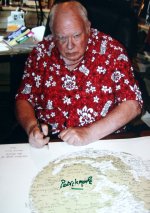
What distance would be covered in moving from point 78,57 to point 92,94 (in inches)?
7.8

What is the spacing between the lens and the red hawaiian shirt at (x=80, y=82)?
1426mm

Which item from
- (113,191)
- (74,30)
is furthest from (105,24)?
(113,191)

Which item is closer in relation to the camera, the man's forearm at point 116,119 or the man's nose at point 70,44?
the man's forearm at point 116,119

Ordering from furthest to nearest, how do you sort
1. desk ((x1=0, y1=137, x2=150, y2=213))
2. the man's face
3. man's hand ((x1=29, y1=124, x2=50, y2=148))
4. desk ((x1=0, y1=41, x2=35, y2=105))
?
1. desk ((x1=0, y1=41, x2=35, y2=105))
2. the man's face
3. man's hand ((x1=29, y1=124, x2=50, y2=148))
4. desk ((x1=0, y1=137, x2=150, y2=213))

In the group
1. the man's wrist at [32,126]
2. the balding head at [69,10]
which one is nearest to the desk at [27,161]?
the man's wrist at [32,126]

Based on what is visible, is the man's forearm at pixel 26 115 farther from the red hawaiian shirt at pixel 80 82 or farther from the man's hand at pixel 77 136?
the man's hand at pixel 77 136

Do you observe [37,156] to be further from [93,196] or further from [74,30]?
[74,30]

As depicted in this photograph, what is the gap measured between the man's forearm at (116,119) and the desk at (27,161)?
0.09 metres

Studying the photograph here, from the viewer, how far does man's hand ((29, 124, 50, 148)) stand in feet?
3.56

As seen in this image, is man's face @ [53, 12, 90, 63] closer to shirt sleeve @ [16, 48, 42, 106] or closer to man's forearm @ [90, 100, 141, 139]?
shirt sleeve @ [16, 48, 42, 106]

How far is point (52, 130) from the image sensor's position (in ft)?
5.04

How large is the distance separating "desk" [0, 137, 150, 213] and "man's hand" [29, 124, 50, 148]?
19 millimetres

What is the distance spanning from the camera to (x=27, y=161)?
997 millimetres
